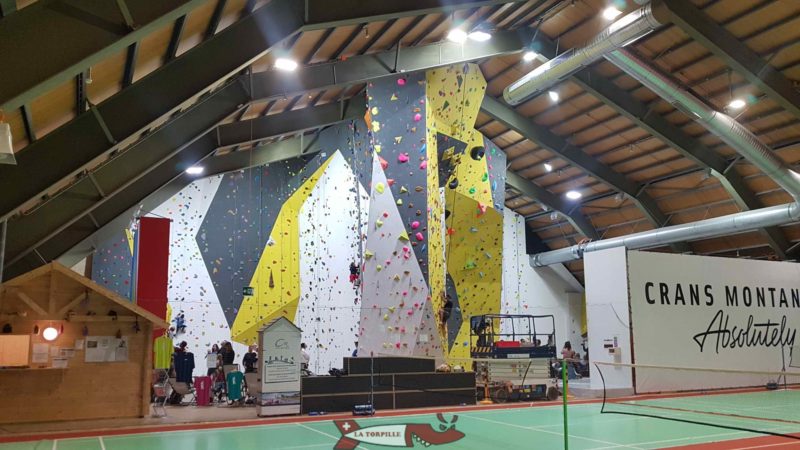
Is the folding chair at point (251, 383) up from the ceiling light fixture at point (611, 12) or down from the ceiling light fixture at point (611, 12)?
down

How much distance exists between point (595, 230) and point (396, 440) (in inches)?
870

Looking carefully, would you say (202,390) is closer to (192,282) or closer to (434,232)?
(192,282)

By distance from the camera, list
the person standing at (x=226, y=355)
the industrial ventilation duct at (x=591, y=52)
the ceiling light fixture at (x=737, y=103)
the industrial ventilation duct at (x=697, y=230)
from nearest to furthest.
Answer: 1. the industrial ventilation duct at (x=591, y=52)
2. the person standing at (x=226, y=355)
3. the ceiling light fixture at (x=737, y=103)
4. the industrial ventilation duct at (x=697, y=230)

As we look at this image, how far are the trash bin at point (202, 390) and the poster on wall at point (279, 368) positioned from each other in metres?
3.45

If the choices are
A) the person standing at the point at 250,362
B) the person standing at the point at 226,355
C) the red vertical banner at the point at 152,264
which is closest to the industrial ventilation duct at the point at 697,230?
the person standing at the point at 250,362

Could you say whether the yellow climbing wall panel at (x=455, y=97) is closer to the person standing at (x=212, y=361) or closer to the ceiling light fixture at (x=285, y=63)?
the ceiling light fixture at (x=285, y=63)

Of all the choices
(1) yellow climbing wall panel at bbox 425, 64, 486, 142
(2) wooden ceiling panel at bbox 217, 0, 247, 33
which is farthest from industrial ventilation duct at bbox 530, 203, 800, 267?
(2) wooden ceiling panel at bbox 217, 0, 247, 33

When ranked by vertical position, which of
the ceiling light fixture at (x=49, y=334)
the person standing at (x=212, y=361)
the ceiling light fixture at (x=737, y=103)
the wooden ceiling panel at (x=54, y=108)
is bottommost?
the person standing at (x=212, y=361)

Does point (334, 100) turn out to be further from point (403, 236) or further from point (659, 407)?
point (659, 407)

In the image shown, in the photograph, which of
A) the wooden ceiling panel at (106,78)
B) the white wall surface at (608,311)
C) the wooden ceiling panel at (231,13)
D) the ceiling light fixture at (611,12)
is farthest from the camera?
the white wall surface at (608,311)

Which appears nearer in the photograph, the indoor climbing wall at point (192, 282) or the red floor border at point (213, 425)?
the red floor border at point (213, 425)

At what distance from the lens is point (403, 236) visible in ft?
53.4

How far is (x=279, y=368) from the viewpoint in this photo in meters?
13.3

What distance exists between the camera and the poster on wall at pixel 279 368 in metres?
12.9
